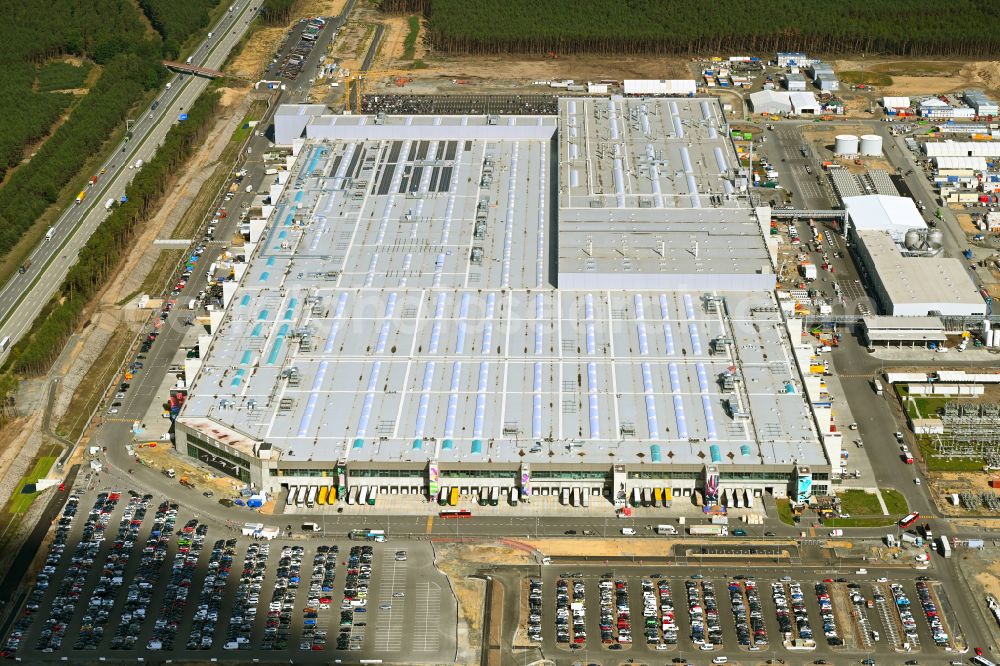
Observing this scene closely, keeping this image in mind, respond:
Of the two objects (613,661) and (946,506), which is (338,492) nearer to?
(613,661)

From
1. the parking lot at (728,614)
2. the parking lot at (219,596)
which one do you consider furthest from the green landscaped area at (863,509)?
the parking lot at (219,596)

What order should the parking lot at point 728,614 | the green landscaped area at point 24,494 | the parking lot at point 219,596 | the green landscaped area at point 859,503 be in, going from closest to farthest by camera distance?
the parking lot at point 728,614
the parking lot at point 219,596
the green landscaped area at point 859,503
the green landscaped area at point 24,494

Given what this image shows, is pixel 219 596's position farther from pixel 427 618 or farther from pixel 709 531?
pixel 709 531

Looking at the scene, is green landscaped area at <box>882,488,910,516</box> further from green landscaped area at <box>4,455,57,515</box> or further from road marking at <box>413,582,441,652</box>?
green landscaped area at <box>4,455,57,515</box>

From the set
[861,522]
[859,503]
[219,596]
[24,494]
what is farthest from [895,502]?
[24,494]

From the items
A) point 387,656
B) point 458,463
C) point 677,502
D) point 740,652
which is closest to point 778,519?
point 677,502

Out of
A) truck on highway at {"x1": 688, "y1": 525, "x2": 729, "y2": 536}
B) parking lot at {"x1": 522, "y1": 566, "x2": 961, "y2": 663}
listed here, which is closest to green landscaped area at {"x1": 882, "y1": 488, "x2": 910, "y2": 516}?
parking lot at {"x1": 522, "y1": 566, "x2": 961, "y2": 663}

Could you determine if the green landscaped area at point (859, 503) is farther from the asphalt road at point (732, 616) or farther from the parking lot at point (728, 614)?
the parking lot at point (728, 614)
